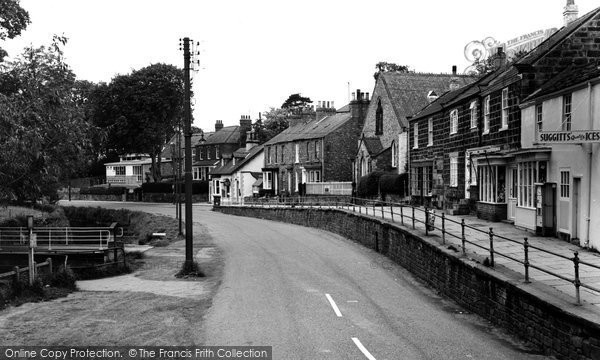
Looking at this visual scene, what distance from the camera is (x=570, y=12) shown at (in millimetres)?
26234

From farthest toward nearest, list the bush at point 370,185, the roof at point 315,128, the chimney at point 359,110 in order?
the roof at point 315,128, the chimney at point 359,110, the bush at point 370,185

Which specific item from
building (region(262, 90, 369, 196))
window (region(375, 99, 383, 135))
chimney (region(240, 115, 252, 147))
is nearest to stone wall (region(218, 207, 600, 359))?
window (region(375, 99, 383, 135))

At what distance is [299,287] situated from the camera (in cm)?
1764

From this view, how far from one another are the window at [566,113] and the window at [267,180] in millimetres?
50932

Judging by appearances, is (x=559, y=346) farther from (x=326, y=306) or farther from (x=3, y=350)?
(x=3, y=350)

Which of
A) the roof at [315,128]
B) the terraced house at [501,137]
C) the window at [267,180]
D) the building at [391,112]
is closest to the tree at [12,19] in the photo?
the terraced house at [501,137]

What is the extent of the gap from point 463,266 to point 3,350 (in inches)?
416

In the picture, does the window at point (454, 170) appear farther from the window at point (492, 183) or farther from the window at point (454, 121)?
the window at point (492, 183)

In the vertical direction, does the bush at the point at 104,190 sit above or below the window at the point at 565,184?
below

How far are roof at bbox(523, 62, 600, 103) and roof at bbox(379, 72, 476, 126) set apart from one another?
25.2 m

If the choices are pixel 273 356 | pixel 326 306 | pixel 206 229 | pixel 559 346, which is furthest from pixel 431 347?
pixel 206 229

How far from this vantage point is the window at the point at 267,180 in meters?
69.0

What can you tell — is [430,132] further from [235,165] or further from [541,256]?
[235,165]

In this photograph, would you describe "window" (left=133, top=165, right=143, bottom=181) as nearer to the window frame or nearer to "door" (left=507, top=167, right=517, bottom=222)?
the window frame
